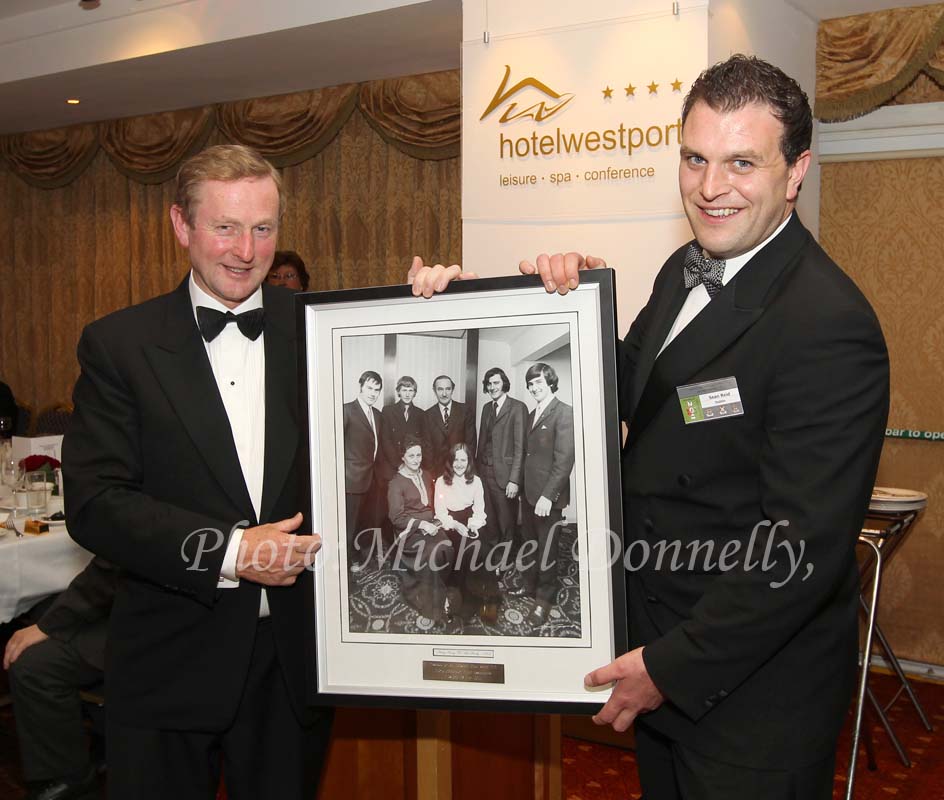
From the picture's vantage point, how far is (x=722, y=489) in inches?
65.4

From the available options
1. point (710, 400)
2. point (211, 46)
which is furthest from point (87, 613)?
point (211, 46)

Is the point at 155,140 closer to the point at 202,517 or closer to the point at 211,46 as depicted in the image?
the point at 211,46

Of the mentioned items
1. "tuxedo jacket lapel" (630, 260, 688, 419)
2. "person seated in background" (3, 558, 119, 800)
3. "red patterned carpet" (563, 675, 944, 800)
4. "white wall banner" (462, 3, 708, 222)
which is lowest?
"red patterned carpet" (563, 675, 944, 800)

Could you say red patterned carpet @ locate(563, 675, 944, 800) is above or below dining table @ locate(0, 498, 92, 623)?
below

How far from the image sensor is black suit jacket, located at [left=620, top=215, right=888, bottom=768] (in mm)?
1534

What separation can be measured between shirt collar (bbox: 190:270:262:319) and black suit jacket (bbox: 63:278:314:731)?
0.07 metres

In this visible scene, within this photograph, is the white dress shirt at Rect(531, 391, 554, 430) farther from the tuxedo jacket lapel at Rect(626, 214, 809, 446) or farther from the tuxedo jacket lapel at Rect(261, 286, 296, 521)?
the tuxedo jacket lapel at Rect(261, 286, 296, 521)

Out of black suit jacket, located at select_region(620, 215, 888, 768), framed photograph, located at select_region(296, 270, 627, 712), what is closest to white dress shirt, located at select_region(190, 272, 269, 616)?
framed photograph, located at select_region(296, 270, 627, 712)

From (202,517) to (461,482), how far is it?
1.70 feet

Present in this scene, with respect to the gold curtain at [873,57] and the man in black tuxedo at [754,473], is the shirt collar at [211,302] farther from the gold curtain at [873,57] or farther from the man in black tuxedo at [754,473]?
the gold curtain at [873,57]

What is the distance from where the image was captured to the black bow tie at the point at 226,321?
1.98 m

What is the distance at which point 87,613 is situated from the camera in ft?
11.0

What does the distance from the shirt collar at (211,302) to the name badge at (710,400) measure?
960mm

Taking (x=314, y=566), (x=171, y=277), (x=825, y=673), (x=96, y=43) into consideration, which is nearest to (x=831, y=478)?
(x=825, y=673)
